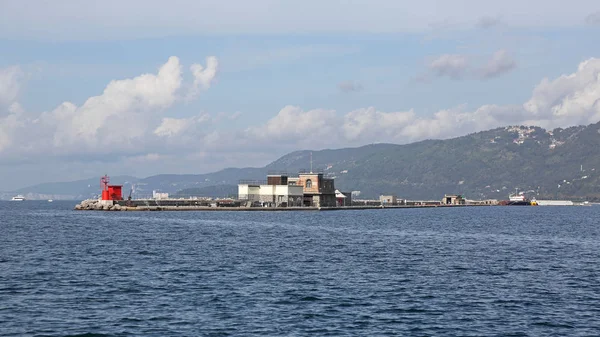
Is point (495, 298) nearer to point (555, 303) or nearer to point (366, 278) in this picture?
point (555, 303)

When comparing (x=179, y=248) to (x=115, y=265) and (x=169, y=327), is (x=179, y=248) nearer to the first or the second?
(x=115, y=265)

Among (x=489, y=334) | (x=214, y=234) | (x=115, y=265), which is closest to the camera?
(x=489, y=334)

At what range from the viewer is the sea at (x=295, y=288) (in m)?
40.3

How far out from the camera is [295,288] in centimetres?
5275

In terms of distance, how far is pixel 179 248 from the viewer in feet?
274

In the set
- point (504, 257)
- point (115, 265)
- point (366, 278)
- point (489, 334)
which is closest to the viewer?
point (489, 334)

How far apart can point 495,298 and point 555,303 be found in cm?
367

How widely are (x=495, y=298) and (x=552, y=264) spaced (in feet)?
77.5

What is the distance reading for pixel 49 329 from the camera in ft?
127

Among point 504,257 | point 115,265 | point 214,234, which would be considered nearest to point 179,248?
point 115,265

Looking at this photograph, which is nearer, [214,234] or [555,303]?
[555,303]

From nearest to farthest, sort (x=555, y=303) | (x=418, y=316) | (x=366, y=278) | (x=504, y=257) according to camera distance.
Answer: (x=418, y=316) → (x=555, y=303) → (x=366, y=278) → (x=504, y=257)

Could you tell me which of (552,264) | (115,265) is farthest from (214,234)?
(552,264)

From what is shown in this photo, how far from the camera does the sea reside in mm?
40312
